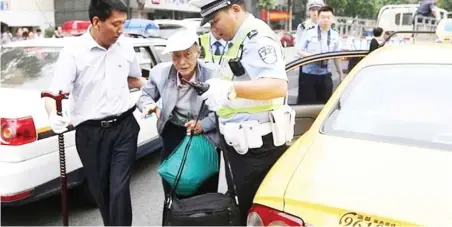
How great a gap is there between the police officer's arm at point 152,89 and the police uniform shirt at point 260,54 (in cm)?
75

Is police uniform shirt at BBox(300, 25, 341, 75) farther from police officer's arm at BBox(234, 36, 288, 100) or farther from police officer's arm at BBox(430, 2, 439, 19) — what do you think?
police officer's arm at BBox(430, 2, 439, 19)

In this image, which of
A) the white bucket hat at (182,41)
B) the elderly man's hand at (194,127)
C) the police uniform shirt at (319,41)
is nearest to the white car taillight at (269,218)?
the elderly man's hand at (194,127)

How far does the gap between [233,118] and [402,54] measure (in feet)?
3.90

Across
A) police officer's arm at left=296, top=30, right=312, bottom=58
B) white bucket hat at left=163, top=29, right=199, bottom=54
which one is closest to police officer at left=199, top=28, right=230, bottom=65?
white bucket hat at left=163, top=29, right=199, bottom=54

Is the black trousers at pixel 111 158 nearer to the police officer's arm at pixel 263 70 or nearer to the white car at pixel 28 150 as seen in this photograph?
the white car at pixel 28 150

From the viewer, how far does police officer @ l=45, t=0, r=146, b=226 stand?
2918 mm

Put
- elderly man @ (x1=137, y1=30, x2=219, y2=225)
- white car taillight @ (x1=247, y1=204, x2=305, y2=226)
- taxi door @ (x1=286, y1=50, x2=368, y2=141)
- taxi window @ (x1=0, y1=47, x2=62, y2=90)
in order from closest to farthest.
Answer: white car taillight @ (x1=247, y1=204, x2=305, y2=226) → elderly man @ (x1=137, y1=30, x2=219, y2=225) → taxi door @ (x1=286, y1=50, x2=368, y2=141) → taxi window @ (x1=0, y1=47, x2=62, y2=90)

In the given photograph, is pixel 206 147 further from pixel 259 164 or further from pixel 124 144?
pixel 124 144

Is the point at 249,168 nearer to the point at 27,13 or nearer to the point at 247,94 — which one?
the point at 247,94

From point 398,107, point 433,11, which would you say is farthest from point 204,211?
point 433,11

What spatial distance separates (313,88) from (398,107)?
5.48ft

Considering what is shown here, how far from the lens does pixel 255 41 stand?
240cm

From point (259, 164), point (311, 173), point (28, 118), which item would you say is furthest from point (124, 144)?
point (311, 173)

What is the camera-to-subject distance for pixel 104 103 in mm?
3012
